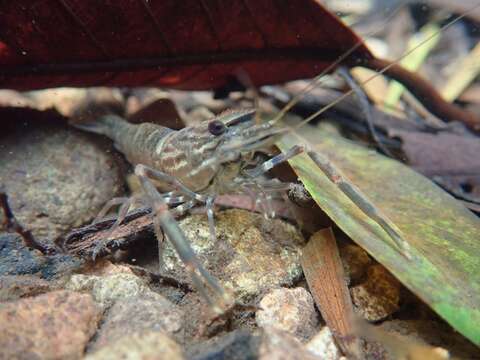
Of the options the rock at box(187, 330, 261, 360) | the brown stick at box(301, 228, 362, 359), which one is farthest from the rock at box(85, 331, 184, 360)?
the brown stick at box(301, 228, 362, 359)

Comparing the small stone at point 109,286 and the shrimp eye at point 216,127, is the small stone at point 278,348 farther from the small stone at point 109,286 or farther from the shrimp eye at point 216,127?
the shrimp eye at point 216,127

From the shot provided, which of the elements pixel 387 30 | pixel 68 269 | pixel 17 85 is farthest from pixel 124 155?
pixel 387 30

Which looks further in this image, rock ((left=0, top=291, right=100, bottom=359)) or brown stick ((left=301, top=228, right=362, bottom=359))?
brown stick ((left=301, top=228, right=362, bottom=359))

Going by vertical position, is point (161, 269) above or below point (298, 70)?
below

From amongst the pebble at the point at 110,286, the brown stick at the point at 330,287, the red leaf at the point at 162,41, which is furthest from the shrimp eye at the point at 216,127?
the pebble at the point at 110,286

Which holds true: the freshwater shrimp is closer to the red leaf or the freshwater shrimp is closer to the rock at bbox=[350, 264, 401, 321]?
the rock at bbox=[350, 264, 401, 321]

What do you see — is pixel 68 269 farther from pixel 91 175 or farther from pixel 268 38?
pixel 268 38
